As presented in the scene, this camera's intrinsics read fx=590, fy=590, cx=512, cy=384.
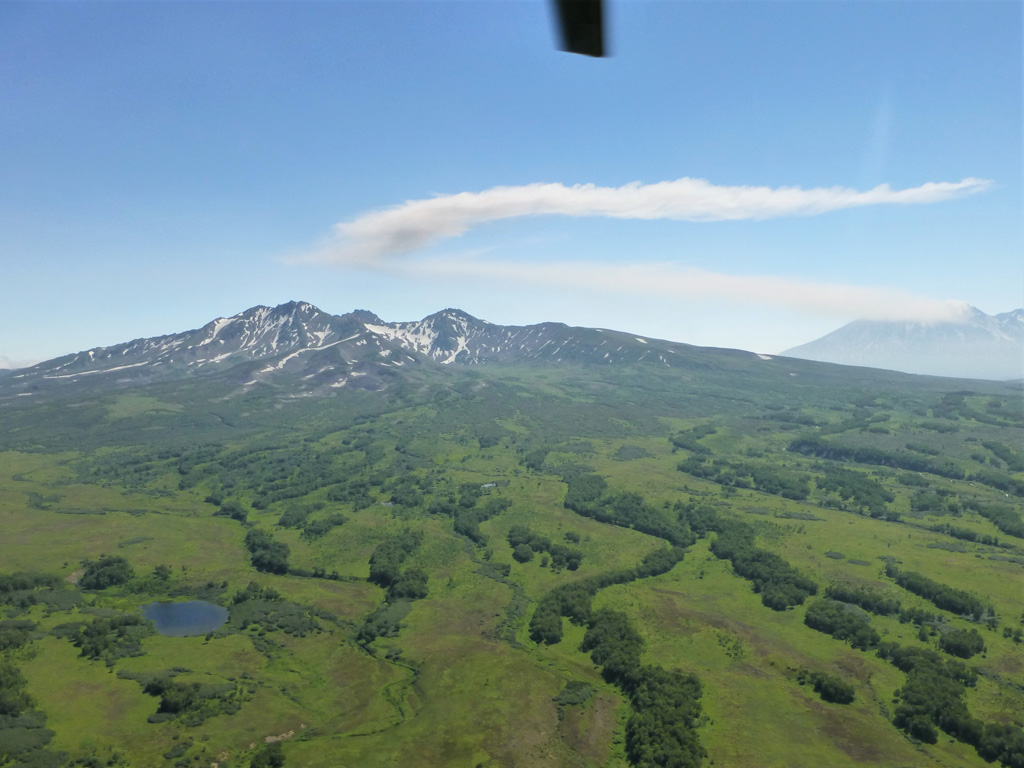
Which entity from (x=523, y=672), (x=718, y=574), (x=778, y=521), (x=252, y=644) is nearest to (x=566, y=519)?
(x=718, y=574)

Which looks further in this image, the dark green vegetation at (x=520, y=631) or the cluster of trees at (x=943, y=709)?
the dark green vegetation at (x=520, y=631)

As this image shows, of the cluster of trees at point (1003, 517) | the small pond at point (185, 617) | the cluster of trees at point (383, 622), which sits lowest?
the cluster of trees at point (383, 622)

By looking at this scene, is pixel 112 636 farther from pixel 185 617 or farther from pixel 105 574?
pixel 105 574

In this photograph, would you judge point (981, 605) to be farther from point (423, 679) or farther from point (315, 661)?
point (315, 661)

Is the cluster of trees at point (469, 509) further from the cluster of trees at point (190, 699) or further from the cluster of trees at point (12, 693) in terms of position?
the cluster of trees at point (12, 693)

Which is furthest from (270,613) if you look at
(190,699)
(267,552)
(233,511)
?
(233,511)

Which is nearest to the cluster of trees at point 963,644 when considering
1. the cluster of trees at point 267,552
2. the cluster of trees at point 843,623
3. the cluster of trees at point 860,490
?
the cluster of trees at point 843,623

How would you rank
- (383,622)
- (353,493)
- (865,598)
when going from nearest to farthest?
(383,622) < (865,598) < (353,493)

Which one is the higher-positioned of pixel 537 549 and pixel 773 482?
pixel 773 482
